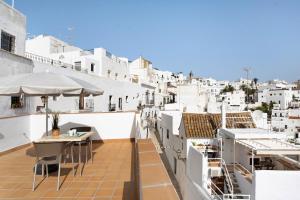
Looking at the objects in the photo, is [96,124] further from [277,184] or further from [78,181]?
[277,184]

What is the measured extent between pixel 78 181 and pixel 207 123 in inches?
698

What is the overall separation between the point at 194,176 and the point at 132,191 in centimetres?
843

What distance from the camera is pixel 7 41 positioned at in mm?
14039

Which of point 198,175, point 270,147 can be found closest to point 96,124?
point 198,175

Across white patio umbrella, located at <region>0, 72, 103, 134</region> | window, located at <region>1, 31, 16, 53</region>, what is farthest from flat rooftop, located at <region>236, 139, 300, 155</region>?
window, located at <region>1, 31, 16, 53</region>

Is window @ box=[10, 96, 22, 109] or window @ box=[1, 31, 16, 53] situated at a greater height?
window @ box=[1, 31, 16, 53]

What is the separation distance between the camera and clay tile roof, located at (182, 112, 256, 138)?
20.9 m

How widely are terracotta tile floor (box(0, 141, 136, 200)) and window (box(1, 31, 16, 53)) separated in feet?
25.9

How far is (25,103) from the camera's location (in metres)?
12.7

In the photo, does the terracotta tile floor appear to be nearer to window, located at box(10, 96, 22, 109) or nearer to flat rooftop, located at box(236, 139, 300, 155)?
window, located at box(10, 96, 22, 109)

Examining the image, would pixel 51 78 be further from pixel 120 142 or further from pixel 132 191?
pixel 120 142

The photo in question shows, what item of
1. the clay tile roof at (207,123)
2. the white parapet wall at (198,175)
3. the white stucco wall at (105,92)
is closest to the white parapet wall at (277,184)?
the white parapet wall at (198,175)

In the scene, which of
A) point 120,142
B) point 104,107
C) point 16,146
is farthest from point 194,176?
point 104,107

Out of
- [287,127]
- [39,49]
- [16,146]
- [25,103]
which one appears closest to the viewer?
[16,146]
